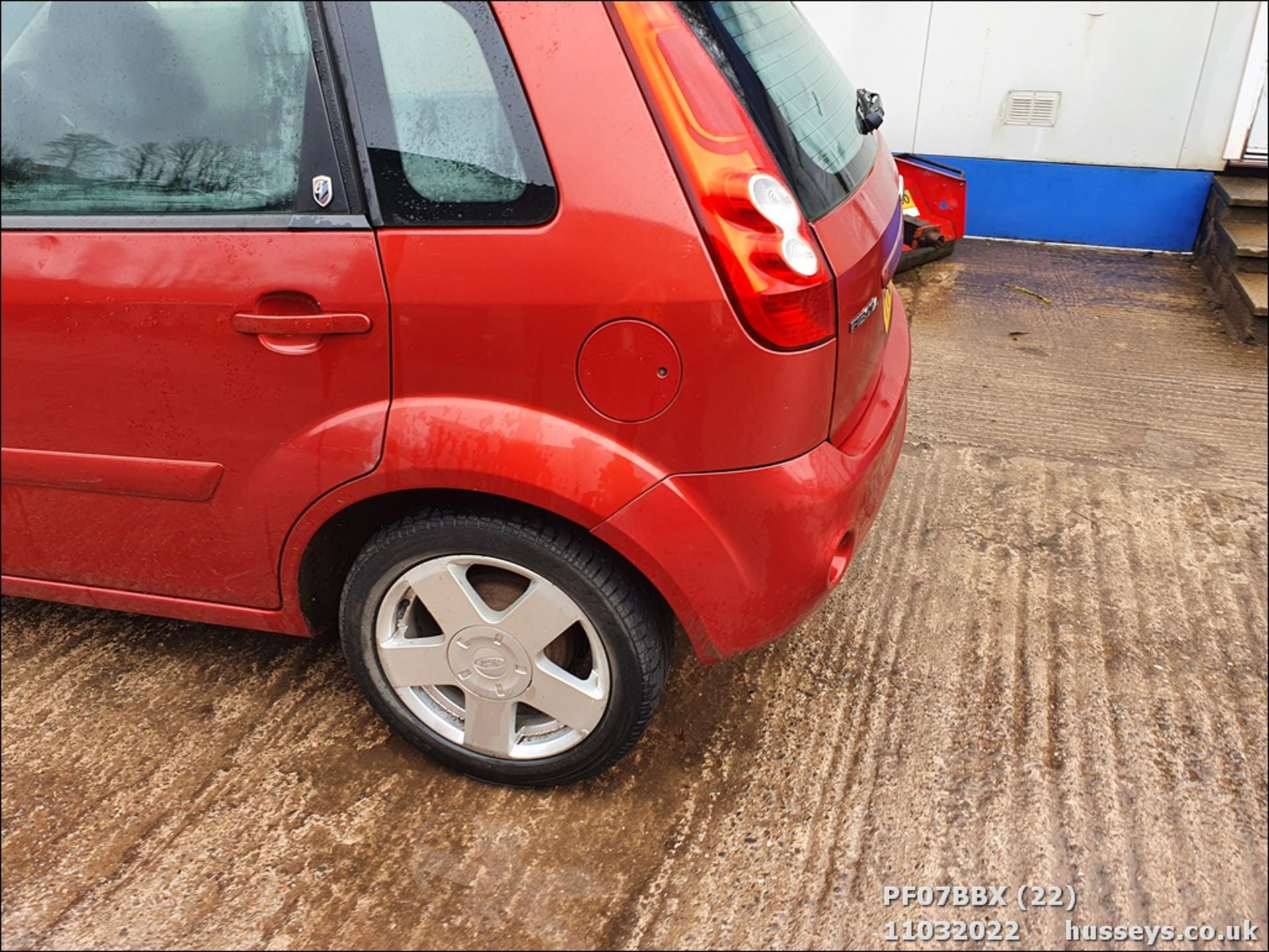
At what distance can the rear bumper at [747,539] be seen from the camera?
1.82m

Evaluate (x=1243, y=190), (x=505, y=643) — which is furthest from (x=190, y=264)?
(x=1243, y=190)

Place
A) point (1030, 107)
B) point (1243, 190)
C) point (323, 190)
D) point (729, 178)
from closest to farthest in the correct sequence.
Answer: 1. point (729, 178)
2. point (323, 190)
3. point (1243, 190)
4. point (1030, 107)

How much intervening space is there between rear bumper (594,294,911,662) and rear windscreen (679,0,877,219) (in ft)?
1.62

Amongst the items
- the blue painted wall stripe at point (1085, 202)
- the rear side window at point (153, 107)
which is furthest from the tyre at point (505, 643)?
the blue painted wall stripe at point (1085, 202)

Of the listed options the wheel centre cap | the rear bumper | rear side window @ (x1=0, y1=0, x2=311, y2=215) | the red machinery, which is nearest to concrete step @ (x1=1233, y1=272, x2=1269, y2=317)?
the red machinery

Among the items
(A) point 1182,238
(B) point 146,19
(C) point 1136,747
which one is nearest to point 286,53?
(B) point 146,19

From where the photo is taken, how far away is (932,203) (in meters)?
5.90

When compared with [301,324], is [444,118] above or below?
above

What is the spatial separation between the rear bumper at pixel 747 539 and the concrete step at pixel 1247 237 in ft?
13.3

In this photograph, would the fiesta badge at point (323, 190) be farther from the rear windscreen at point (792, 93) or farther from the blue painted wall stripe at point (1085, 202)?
the blue painted wall stripe at point (1085, 202)

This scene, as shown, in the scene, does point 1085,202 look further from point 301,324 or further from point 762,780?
point 301,324

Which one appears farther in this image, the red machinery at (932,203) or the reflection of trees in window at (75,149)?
the red machinery at (932,203)

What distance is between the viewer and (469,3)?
5.45ft

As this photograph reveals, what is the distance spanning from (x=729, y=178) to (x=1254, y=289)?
4184 millimetres
